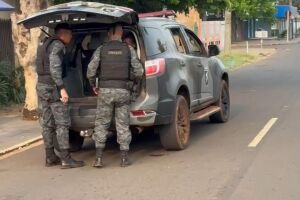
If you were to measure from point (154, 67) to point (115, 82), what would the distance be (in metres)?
0.64

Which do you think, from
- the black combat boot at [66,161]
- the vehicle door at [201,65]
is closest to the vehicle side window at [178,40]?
the vehicle door at [201,65]

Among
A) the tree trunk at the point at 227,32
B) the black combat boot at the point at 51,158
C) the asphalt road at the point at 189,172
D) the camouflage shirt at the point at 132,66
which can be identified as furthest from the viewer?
the tree trunk at the point at 227,32

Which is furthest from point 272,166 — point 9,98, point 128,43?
point 9,98

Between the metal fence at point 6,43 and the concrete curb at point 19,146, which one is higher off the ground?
the metal fence at point 6,43

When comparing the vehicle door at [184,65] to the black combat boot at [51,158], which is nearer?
the black combat boot at [51,158]

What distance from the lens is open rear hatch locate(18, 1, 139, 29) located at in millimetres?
7961

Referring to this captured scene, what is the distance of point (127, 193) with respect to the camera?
267 inches

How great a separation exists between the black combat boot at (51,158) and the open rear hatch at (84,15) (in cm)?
172

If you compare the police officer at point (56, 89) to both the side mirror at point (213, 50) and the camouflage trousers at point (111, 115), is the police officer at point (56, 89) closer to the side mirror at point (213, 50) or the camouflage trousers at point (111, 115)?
the camouflage trousers at point (111, 115)

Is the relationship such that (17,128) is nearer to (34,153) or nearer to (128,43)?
(34,153)

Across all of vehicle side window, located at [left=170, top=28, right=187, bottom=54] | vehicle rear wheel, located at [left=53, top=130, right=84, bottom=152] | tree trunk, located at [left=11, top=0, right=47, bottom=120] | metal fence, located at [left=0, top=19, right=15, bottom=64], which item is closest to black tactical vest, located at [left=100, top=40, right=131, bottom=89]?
vehicle side window, located at [left=170, top=28, right=187, bottom=54]

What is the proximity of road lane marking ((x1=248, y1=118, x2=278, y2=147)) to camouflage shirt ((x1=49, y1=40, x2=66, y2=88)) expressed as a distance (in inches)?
121

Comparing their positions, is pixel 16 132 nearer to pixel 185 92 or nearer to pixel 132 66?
pixel 185 92

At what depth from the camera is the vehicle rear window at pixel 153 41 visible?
856 cm
